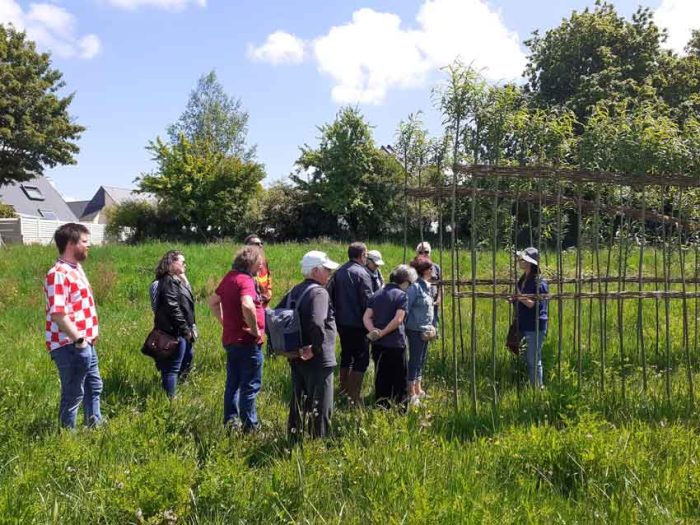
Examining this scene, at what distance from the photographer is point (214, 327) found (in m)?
9.10

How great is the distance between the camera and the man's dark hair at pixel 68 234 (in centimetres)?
472

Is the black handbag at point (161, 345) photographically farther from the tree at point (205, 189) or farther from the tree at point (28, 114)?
the tree at point (28, 114)

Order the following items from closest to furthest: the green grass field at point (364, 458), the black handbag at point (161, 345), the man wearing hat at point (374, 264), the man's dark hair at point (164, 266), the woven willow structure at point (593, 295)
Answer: the green grass field at point (364, 458) → the woven willow structure at point (593, 295) → the black handbag at point (161, 345) → the man's dark hair at point (164, 266) → the man wearing hat at point (374, 264)

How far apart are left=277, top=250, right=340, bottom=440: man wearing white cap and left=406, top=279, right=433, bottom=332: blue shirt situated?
5.18 ft

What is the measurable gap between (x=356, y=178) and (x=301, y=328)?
18.8m

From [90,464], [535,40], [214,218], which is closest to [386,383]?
[90,464]

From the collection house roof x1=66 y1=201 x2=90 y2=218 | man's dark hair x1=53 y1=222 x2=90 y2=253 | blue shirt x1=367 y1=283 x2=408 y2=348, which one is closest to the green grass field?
blue shirt x1=367 y1=283 x2=408 y2=348

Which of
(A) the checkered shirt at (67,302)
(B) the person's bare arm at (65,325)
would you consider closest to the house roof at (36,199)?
(A) the checkered shirt at (67,302)

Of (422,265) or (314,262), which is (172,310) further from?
(422,265)

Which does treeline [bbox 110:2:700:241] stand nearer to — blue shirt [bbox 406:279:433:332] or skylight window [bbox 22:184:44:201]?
blue shirt [bbox 406:279:433:332]

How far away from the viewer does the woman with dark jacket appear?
575 centimetres

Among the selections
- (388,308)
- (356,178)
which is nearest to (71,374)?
(388,308)

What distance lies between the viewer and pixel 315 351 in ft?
15.0

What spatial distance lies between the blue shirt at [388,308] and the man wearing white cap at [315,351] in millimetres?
1021
